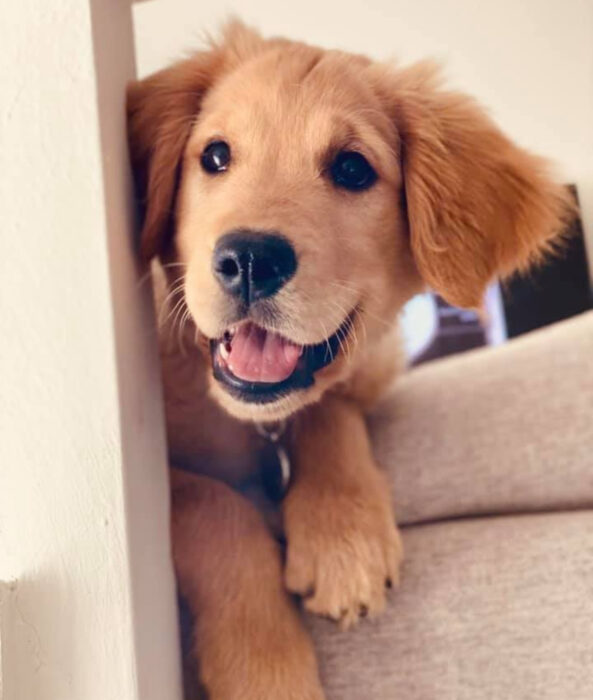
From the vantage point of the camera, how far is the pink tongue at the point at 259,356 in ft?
3.18

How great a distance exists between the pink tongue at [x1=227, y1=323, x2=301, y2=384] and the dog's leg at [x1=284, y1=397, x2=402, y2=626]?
0.22 meters

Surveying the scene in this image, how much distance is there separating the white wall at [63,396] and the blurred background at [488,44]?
0.36 m

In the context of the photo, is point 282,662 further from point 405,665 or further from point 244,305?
point 244,305

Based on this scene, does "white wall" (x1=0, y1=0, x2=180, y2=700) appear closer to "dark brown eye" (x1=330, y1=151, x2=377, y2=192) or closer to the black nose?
the black nose

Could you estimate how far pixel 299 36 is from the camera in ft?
4.02

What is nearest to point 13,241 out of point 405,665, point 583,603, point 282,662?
point 282,662

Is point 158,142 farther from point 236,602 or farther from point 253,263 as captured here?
point 236,602

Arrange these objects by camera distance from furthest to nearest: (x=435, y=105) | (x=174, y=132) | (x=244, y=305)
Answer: (x=435, y=105)
(x=174, y=132)
(x=244, y=305)

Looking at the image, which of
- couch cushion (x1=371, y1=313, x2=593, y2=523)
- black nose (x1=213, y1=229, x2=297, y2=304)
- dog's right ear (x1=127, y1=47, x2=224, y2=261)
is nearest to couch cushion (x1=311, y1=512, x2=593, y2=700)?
couch cushion (x1=371, y1=313, x2=593, y2=523)

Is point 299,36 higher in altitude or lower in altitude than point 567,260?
higher

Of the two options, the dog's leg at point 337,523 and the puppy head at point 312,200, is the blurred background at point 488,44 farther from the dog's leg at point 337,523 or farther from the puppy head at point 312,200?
the dog's leg at point 337,523

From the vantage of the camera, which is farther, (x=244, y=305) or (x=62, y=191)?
(x=244, y=305)

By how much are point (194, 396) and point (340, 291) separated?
32 centimetres

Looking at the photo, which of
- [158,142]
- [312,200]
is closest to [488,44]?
[312,200]
